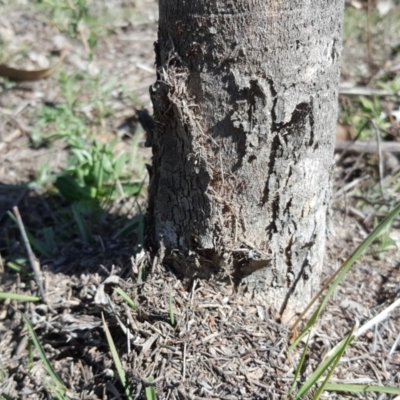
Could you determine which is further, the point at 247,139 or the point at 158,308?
the point at 158,308

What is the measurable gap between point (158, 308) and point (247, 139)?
523mm

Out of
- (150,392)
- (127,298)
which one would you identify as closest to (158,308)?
(127,298)

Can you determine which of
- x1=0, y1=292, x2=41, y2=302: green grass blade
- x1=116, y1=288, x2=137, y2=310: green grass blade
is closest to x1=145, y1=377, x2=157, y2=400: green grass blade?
x1=116, y1=288, x2=137, y2=310: green grass blade

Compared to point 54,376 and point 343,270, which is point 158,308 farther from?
point 343,270

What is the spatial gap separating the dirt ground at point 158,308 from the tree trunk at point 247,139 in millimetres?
120

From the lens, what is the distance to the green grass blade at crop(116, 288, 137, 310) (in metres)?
1.62

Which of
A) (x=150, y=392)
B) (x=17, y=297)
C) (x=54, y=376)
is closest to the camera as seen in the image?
(x=150, y=392)

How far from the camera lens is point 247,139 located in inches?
59.2

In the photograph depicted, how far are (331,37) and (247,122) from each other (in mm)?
283

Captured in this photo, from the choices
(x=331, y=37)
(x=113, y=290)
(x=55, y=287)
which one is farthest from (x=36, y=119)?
(x=331, y=37)

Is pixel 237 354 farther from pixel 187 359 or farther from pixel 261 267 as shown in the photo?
pixel 261 267

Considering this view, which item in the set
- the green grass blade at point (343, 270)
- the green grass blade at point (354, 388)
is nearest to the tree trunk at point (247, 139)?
the green grass blade at point (343, 270)

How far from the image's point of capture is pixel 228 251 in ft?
5.39

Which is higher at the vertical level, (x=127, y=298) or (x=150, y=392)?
(x=127, y=298)
